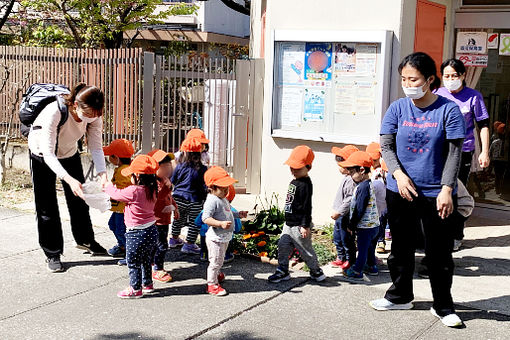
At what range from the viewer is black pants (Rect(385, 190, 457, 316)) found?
4609 millimetres

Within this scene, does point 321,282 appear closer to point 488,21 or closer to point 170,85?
point 488,21

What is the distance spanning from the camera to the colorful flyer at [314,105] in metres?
7.31

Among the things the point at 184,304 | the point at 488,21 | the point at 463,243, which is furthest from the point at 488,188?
the point at 184,304

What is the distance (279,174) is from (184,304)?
298 centimetres

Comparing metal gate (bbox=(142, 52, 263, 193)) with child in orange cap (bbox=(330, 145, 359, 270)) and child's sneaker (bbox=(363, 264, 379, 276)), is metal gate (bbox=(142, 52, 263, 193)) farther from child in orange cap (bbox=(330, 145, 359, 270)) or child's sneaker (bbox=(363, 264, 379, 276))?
child's sneaker (bbox=(363, 264, 379, 276))

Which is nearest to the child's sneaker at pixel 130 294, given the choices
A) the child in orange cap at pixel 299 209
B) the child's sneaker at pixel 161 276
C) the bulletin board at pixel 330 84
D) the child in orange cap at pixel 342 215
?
the child's sneaker at pixel 161 276

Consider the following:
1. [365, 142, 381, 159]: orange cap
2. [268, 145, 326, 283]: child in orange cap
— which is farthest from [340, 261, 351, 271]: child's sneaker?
[365, 142, 381, 159]: orange cap

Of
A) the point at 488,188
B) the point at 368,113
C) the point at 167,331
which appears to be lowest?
the point at 167,331

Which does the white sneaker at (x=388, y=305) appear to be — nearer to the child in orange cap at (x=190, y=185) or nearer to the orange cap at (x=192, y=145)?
the child in orange cap at (x=190, y=185)

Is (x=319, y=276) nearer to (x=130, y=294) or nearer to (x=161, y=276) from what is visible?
(x=161, y=276)

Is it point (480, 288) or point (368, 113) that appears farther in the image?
point (368, 113)

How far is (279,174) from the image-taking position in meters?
7.70

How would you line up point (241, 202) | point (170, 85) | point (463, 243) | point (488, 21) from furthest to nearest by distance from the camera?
point (170, 85)
point (241, 202)
point (488, 21)
point (463, 243)

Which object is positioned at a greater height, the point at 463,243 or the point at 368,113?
the point at 368,113
